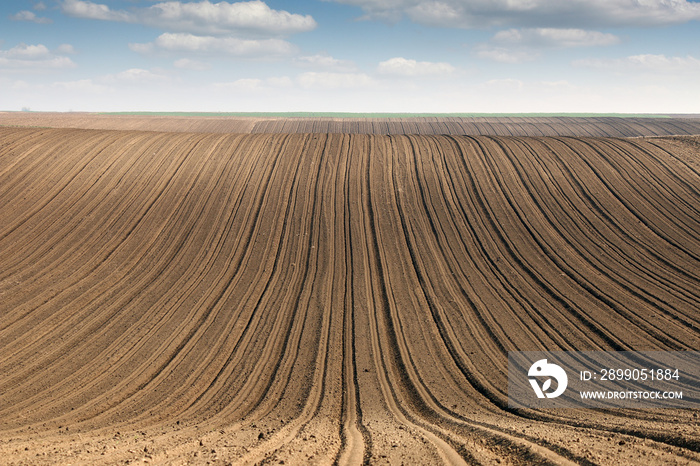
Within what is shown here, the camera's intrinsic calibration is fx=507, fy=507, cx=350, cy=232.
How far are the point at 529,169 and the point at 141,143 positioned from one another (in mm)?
23595

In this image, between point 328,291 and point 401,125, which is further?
point 401,125

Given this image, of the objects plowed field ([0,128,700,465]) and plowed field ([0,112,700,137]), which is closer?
plowed field ([0,128,700,465])

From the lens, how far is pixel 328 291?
17609mm

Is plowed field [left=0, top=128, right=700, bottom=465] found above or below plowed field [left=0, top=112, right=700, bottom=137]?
below

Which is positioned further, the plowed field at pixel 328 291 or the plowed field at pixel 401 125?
the plowed field at pixel 401 125

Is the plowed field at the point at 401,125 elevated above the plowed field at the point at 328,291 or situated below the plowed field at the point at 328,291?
above

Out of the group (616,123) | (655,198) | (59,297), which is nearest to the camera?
(59,297)

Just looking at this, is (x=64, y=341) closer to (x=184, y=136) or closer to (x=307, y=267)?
(x=307, y=267)

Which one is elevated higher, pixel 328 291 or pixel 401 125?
pixel 401 125

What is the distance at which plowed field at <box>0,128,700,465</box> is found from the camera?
8266 millimetres

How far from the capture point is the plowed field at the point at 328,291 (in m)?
8.27

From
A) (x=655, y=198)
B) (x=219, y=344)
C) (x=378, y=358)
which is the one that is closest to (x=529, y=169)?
(x=655, y=198)

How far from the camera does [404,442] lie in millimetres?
7426

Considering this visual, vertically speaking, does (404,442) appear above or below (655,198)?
below
